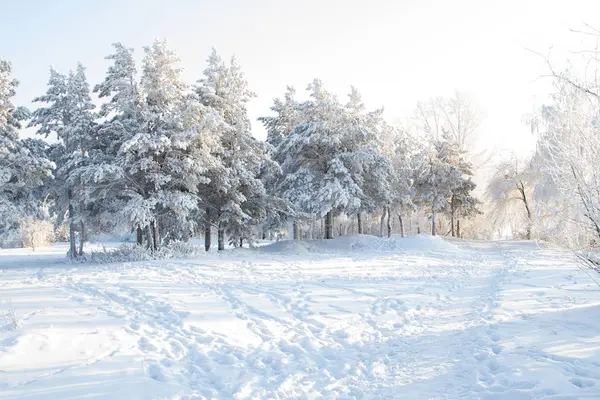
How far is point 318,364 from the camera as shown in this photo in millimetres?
5324

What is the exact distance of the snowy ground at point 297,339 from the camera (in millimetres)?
4398

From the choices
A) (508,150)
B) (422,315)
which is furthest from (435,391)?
(508,150)

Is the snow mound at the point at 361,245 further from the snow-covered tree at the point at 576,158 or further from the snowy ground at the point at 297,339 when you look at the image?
the snow-covered tree at the point at 576,158

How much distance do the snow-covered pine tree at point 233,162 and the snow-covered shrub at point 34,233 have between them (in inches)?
968

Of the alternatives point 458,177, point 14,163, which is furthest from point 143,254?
point 458,177

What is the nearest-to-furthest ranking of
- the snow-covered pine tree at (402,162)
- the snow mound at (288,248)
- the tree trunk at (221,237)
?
the snow mound at (288,248) < the tree trunk at (221,237) < the snow-covered pine tree at (402,162)

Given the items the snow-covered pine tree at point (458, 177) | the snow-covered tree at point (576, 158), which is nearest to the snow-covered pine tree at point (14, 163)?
the snow-covered tree at point (576, 158)

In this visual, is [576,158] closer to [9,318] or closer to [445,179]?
[9,318]

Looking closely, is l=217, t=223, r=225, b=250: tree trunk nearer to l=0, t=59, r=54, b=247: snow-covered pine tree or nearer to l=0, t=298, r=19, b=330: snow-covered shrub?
l=0, t=59, r=54, b=247: snow-covered pine tree

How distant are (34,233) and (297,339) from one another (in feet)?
127

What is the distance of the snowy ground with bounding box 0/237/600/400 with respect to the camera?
4398 millimetres

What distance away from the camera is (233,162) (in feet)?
64.8

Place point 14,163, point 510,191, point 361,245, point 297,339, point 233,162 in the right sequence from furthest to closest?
point 510,191, point 361,245, point 233,162, point 14,163, point 297,339

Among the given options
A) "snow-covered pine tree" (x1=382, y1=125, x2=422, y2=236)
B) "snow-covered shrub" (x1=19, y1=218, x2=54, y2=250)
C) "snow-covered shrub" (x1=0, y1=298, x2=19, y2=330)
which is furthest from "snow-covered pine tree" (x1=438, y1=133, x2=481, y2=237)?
"snow-covered shrub" (x1=19, y1=218, x2=54, y2=250)
